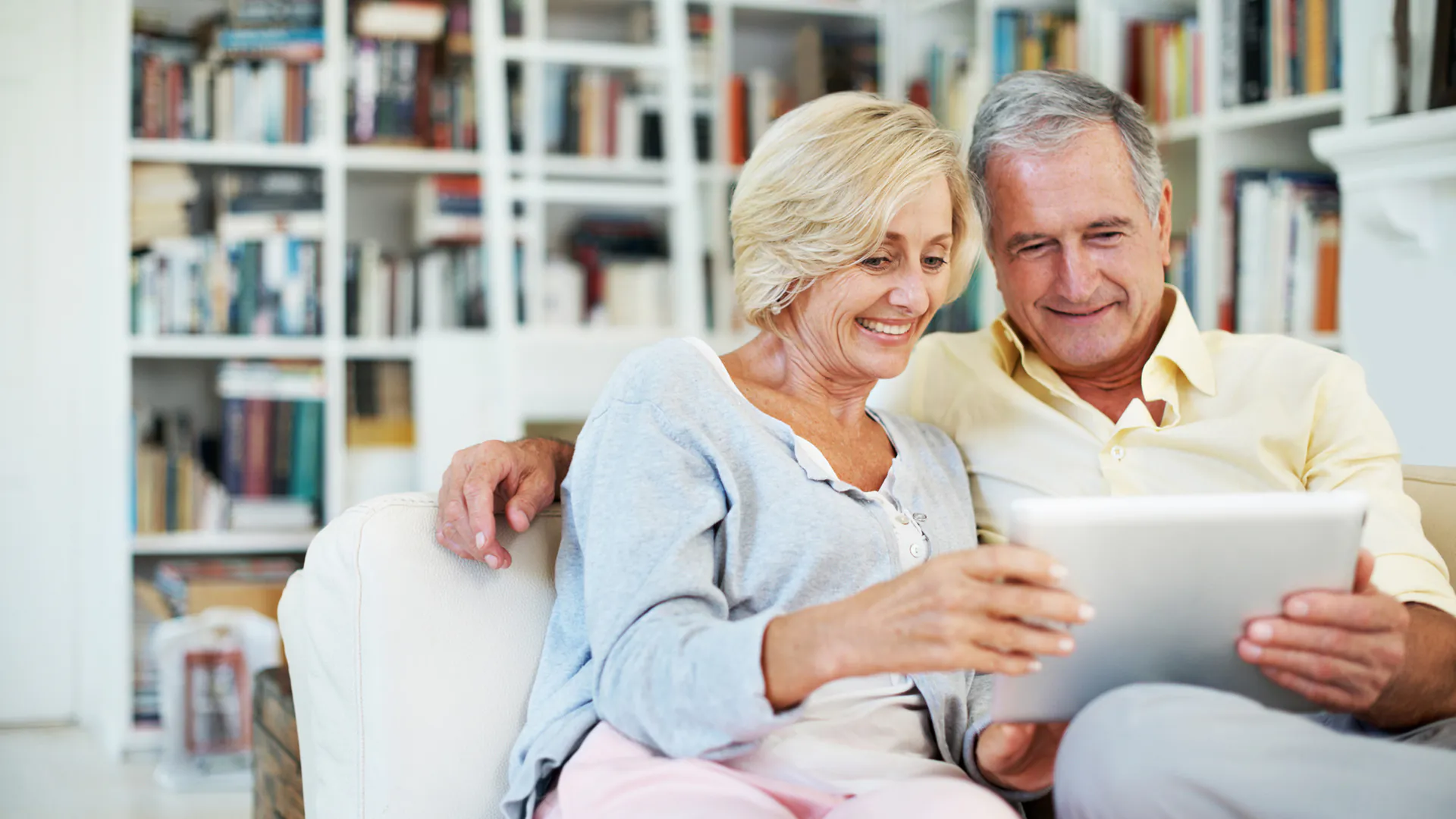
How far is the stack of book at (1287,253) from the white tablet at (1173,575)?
5.59ft

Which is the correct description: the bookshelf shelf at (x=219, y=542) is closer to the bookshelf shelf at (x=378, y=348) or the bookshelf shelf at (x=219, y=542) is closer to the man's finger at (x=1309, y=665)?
the bookshelf shelf at (x=378, y=348)

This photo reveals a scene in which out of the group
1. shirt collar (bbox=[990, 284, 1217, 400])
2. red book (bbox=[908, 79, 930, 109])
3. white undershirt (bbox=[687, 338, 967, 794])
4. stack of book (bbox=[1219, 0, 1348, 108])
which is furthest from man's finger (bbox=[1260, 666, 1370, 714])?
red book (bbox=[908, 79, 930, 109])

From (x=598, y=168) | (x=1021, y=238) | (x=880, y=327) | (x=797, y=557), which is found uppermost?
(x=598, y=168)

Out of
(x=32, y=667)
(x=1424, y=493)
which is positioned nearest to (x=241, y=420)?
(x=32, y=667)

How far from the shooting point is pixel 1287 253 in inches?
100

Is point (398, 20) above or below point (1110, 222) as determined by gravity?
above

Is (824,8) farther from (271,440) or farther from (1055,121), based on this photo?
(1055,121)

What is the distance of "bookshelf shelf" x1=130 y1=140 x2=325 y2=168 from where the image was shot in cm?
319

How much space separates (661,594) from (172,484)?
2564 millimetres

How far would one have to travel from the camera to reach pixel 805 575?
1177 millimetres

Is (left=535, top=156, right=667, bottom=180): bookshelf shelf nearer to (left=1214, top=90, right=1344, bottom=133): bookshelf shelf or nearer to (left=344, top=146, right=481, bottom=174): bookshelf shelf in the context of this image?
(left=344, top=146, right=481, bottom=174): bookshelf shelf

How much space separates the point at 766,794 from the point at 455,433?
2.21 metres

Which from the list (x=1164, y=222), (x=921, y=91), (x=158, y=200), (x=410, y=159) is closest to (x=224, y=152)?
(x=158, y=200)

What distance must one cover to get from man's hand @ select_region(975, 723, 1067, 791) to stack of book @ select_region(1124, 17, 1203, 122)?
192 cm
